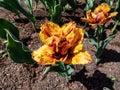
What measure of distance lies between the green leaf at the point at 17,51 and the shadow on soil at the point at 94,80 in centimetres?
44

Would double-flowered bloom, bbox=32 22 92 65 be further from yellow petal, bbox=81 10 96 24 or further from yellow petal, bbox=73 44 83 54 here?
yellow petal, bbox=81 10 96 24

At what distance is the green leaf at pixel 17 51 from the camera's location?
67.2 inches

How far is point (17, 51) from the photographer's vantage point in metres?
1.79

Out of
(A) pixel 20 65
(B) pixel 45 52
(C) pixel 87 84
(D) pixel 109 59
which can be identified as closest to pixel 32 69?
(A) pixel 20 65

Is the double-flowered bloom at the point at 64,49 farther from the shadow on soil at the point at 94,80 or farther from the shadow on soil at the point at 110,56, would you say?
the shadow on soil at the point at 110,56

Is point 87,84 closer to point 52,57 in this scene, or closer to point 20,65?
point 20,65

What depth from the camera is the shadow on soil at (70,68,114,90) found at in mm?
2094

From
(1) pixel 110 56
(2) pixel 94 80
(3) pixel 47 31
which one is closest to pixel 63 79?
(2) pixel 94 80

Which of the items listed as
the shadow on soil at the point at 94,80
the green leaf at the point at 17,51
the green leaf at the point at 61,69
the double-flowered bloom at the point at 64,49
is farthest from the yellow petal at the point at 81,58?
the shadow on soil at the point at 94,80

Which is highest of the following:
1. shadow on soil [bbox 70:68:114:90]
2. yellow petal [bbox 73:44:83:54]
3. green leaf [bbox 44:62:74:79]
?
yellow petal [bbox 73:44:83:54]

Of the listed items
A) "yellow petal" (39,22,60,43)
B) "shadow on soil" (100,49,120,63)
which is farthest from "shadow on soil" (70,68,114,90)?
"yellow petal" (39,22,60,43)

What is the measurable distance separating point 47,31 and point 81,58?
0.24 m

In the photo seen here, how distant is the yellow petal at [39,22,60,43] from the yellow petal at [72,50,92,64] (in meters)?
0.17

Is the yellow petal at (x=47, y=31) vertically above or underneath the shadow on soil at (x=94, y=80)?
above
